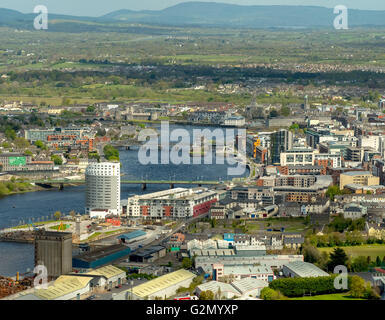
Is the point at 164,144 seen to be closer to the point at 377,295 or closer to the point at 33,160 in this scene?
the point at 33,160

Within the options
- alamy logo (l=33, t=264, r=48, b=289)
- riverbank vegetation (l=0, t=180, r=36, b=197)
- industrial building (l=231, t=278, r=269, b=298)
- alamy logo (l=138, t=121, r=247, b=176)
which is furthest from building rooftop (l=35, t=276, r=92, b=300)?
alamy logo (l=138, t=121, r=247, b=176)

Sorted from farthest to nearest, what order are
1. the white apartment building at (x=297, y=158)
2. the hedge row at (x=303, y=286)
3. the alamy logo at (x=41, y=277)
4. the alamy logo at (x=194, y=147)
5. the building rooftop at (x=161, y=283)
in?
the alamy logo at (x=194, y=147) → the white apartment building at (x=297, y=158) → the alamy logo at (x=41, y=277) → the hedge row at (x=303, y=286) → the building rooftop at (x=161, y=283)

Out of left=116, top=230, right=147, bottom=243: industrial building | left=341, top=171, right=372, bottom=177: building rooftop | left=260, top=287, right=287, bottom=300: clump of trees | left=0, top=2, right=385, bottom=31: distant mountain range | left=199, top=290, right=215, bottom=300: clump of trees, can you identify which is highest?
left=0, top=2, right=385, bottom=31: distant mountain range

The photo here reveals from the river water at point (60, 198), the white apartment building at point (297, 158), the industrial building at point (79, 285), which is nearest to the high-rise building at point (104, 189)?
the river water at point (60, 198)

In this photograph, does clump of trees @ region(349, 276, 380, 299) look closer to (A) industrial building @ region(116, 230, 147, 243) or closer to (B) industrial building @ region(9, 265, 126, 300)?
(B) industrial building @ region(9, 265, 126, 300)

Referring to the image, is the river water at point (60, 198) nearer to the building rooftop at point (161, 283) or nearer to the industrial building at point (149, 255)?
the industrial building at point (149, 255)

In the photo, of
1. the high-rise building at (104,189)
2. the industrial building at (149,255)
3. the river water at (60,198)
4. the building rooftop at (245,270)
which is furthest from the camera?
the high-rise building at (104,189)
